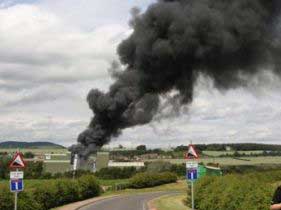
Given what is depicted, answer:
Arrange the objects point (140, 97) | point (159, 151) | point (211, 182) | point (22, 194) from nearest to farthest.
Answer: point (22, 194) < point (211, 182) < point (140, 97) < point (159, 151)

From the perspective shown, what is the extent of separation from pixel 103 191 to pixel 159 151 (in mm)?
88555

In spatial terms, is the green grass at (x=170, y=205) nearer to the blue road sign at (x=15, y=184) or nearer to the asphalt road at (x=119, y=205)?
the asphalt road at (x=119, y=205)

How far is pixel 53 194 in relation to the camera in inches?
1549

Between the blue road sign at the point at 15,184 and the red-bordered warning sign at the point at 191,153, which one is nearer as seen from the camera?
the blue road sign at the point at 15,184

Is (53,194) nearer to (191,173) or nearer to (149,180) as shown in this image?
(191,173)

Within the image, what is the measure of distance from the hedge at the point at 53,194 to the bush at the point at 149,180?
14.7 metres

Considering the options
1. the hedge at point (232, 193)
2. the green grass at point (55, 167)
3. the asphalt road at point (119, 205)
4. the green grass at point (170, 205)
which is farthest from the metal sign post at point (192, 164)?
the green grass at point (55, 167)

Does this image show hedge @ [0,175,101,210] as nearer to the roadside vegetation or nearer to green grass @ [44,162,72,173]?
the roadside vegetation

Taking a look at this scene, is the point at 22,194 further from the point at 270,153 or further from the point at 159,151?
the point at 159,151

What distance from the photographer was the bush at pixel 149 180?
7300cm

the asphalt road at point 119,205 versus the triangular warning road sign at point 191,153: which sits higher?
the triangular warning road sign at point 191,153

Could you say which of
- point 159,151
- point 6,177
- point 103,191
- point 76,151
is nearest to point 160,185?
point 103,191

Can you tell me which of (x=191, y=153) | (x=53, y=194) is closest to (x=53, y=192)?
(x=53, y=194)

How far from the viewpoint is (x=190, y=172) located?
2327cm
